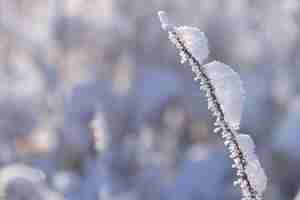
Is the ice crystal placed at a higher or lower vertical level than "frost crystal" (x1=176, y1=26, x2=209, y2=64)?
lower

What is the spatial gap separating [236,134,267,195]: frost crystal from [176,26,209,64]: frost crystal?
0.05 meters

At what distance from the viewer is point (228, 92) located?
0.45m

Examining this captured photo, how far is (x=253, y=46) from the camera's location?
260 cm

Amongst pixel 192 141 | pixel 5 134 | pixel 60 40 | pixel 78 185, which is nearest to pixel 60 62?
pixel 60 40

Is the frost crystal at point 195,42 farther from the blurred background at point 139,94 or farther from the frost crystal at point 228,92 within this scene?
the blurred background at point 139,94

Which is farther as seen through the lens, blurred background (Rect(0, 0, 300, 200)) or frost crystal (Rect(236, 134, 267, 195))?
blurred background (Rect(0, 0, 300, 200))

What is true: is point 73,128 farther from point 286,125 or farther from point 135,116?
point 286,125

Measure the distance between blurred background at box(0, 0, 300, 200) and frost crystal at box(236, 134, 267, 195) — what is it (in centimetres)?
93

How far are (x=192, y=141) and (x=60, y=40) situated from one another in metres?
0.56

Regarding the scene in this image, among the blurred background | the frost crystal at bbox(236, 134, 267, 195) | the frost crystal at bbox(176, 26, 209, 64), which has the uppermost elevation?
the blurred background

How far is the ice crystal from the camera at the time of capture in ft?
1.47

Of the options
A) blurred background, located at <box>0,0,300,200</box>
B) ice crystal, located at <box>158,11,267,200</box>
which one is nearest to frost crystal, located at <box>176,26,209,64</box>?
ice crystal, located at <box>158,11,267,200</box>

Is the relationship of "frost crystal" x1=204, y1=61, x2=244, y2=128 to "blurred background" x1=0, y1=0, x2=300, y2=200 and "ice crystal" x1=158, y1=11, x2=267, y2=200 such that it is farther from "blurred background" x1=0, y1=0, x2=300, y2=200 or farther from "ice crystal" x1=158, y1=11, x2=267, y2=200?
"blurred background" x1=0, y1=0, x2=300, y2=200

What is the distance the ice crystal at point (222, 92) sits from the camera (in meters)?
0.45
